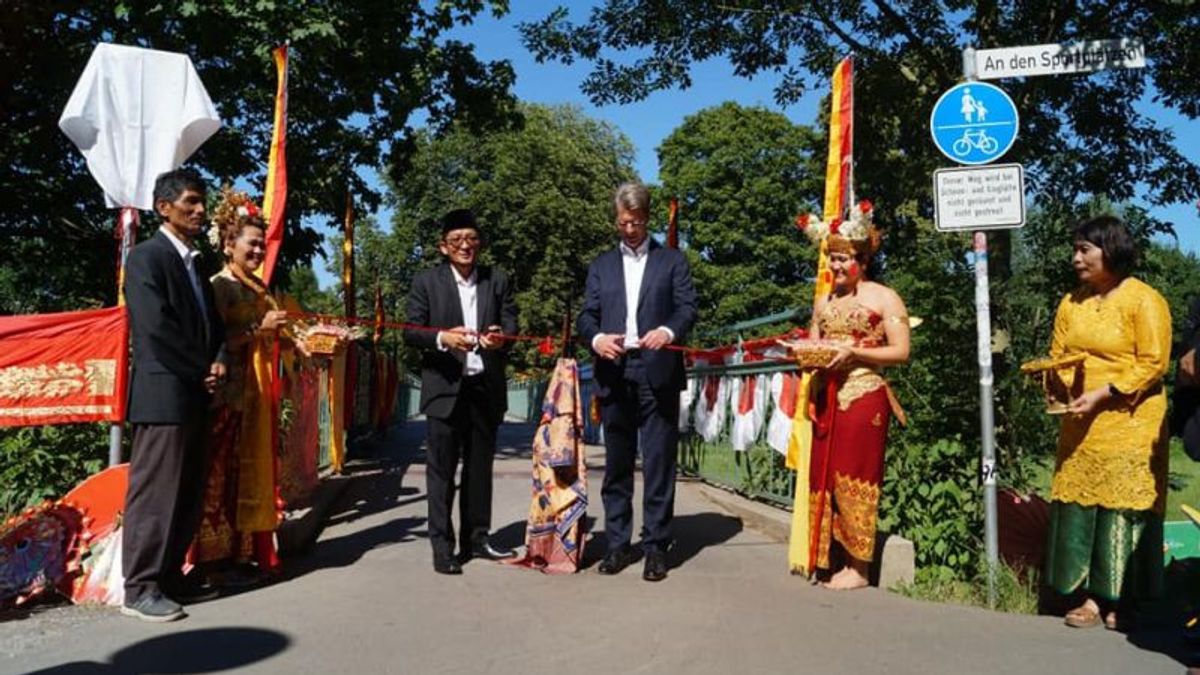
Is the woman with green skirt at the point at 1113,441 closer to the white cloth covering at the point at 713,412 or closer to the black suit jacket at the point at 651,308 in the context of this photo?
the black suit jacket at the point at 651,308

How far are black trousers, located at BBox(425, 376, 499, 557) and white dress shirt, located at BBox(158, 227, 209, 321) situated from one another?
150 cm

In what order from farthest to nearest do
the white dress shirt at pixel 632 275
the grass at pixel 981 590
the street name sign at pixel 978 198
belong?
the white dress shirt at pixel 632 275 → the street name sign at pixel 978 198 → the grass at pixel 981 590

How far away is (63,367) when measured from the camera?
5.24 m

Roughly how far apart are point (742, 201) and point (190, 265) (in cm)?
4502

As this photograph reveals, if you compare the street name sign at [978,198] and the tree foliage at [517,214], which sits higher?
the tree foliage at [517,214]

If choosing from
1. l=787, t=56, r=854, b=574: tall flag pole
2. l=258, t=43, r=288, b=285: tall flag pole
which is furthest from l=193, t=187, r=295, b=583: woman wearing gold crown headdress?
l=787, t=56, r=854, b=574: tall flag pole

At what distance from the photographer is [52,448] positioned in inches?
234

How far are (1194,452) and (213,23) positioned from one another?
12897mm

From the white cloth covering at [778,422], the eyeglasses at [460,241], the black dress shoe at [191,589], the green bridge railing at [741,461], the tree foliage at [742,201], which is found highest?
the tree foliage at [742,201]

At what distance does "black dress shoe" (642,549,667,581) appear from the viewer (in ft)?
17.8

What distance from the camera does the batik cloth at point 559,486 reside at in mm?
5684

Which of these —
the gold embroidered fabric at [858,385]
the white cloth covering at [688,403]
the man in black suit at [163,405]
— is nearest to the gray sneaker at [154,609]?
the man in black suit at [163,405]

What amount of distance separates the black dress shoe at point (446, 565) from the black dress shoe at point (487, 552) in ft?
1.28

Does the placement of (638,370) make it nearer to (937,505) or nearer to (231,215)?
(937,505)
